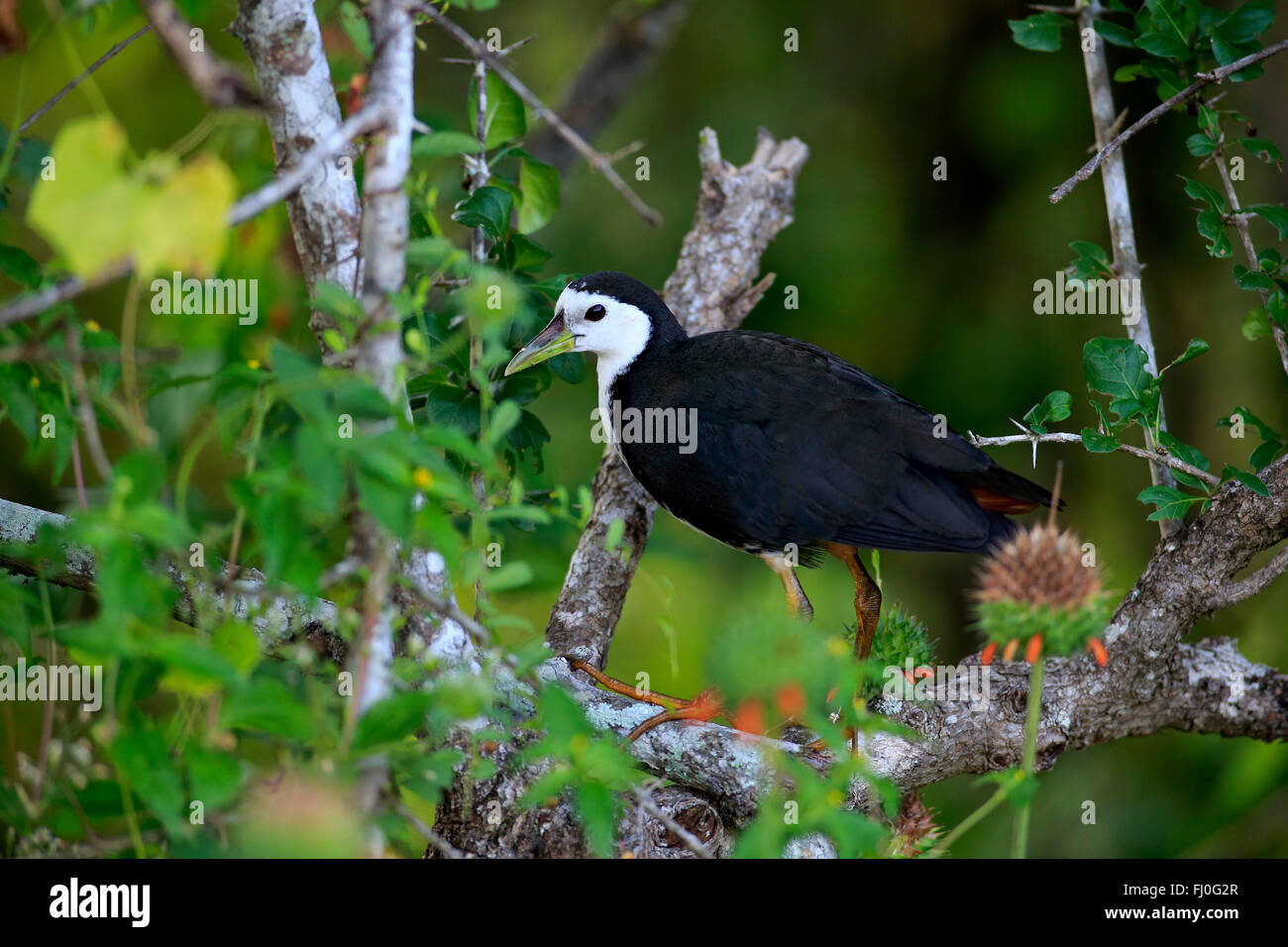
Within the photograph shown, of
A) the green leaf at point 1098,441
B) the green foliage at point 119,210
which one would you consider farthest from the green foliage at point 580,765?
the green leaf at point 1098,441

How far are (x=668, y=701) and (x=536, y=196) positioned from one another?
154 centimetres

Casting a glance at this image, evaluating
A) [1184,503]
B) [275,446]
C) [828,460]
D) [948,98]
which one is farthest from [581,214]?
[275,446]

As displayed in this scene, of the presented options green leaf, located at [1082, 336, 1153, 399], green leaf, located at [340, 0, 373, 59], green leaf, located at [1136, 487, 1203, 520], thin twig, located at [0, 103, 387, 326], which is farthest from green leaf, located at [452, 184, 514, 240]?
green leaf, located at [1136, 487, 1203, 520]

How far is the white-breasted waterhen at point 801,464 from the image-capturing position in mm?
3273

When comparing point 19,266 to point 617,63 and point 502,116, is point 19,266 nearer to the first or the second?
point 502,116

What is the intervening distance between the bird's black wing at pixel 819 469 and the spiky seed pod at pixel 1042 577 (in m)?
1.11

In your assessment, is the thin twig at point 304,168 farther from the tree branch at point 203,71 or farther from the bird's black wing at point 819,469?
the bird's black wing at point 819,469

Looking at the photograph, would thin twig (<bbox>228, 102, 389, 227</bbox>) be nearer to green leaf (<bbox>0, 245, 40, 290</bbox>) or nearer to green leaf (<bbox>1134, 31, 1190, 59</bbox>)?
green leaf (<bbox>0, 245, 40, 290</bbox>)

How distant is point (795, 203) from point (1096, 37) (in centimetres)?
228

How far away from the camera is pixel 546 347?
11.8 feet

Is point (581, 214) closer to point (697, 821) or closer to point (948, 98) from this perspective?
point (948, 98)

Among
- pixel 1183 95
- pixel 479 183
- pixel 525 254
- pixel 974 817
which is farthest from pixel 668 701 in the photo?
pixel 1183 95

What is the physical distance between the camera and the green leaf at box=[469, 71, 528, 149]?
338 cm
